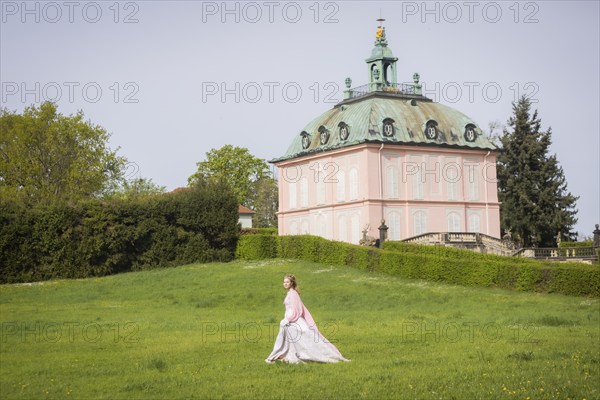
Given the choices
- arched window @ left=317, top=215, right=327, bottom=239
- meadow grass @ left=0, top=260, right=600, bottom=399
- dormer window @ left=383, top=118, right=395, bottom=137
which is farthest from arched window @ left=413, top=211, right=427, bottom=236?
meadow grass @ left=0, top=260, right=600, bottom=399

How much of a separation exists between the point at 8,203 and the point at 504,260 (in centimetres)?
2370

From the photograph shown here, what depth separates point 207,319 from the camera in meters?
26.3

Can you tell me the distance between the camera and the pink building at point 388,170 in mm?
60438

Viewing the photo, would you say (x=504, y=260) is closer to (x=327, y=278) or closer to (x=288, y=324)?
(x=327, y=278)

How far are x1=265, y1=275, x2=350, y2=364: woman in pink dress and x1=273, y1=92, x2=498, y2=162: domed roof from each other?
42.9 meters

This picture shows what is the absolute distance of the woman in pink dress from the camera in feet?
55.5

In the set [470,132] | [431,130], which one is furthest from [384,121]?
[470,132]

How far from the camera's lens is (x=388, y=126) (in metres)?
61.2

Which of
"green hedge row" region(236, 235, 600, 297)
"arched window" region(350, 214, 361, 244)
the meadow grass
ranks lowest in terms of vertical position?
the meadow grass

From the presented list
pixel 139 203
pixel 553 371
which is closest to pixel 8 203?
pixel 139 203

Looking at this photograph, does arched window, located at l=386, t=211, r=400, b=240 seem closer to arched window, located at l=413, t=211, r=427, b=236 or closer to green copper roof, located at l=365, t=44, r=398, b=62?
arched window, located at l=413, t=211, r=427, b=236

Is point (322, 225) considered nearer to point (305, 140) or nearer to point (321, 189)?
point (321, 189)

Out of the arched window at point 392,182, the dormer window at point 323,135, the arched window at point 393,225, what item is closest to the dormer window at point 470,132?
the arched window at point 392,182

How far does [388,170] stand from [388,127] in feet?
9.40
